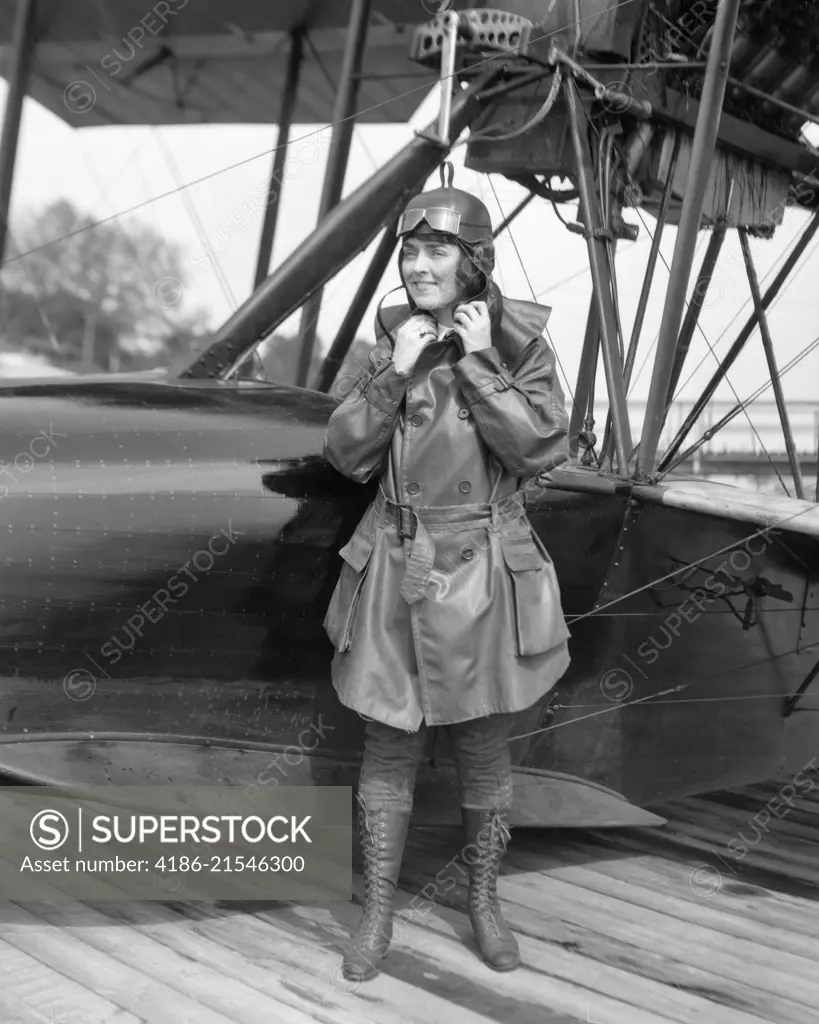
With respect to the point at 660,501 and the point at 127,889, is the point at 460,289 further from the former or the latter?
the point at 127,889

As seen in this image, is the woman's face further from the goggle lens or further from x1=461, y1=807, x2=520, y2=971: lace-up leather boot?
x1=461, y1=807, x2=520, y2=971: lace-up leather boot

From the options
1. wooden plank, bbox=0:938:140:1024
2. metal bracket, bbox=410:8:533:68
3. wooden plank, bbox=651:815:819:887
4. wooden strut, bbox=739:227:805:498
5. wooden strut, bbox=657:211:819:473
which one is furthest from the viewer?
wooden strut, bbox=739:227:805:498

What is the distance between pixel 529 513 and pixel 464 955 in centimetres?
130

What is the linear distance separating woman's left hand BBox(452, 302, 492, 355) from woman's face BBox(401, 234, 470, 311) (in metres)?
0.09

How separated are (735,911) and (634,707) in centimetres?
74

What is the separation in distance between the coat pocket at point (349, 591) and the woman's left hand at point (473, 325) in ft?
1.88

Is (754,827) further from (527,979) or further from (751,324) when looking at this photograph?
(751,324)

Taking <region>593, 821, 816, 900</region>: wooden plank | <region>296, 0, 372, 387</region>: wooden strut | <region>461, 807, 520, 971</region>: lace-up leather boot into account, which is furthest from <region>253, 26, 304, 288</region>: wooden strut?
<region>461, 807, 520, 971</region>: lace-up leather boot

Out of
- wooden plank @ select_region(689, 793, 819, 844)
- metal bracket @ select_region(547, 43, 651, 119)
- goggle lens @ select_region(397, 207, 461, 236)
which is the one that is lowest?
wooden plank @ select_region(689, 793, 819, 844)

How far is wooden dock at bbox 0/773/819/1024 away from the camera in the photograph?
8.49ft

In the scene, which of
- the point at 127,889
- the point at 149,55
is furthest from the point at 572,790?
the point at 149,55

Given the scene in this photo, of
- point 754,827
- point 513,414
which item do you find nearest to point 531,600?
point 513,414

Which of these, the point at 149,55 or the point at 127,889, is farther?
the point at 149,55

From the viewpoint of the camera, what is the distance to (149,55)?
332 inches
